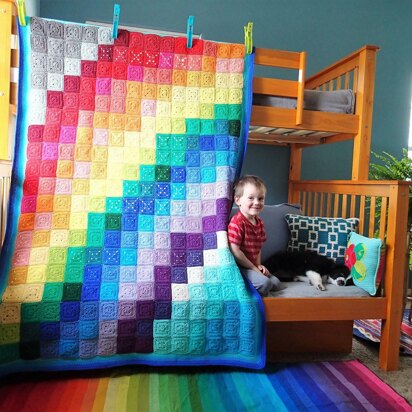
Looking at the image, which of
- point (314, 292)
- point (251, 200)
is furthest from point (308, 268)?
point (251, 200)

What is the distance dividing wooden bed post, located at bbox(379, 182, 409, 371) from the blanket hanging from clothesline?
1.97ft

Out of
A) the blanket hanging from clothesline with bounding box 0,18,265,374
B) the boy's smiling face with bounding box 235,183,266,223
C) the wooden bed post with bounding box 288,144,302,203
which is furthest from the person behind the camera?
the wooden bed post with bounding box 288,144,302,203

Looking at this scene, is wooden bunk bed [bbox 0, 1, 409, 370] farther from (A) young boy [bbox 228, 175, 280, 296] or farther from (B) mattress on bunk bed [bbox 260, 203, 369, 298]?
(A) young boy [bbox 228, 175, 280, 296]

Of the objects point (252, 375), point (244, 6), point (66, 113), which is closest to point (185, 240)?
point (252, 375)

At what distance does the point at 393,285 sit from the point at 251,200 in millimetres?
733

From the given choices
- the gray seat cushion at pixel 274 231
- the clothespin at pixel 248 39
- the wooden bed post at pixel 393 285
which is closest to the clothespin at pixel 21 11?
the clothespin at pixel 248 39

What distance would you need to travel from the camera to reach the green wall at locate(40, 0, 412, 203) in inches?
112

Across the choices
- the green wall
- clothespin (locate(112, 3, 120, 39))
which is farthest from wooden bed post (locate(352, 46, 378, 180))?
clothespin (locate(112, 3, 120, 39))

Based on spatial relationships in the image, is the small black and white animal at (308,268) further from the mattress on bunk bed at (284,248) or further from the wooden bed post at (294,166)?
the wooden bed post at (294,166)

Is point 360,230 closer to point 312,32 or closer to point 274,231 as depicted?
point 274,231

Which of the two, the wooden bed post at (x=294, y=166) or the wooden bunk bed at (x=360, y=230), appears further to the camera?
the wooden bed post at (x=294, y=166)

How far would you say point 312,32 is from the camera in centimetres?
306

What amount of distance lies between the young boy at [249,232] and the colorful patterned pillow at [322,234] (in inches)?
12.7

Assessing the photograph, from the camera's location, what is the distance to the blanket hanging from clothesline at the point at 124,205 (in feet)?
5.31
